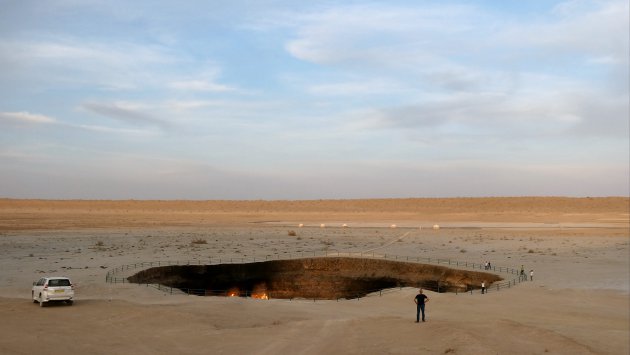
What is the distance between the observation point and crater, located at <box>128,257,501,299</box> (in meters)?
42.2

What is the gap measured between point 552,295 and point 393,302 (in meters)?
9.29

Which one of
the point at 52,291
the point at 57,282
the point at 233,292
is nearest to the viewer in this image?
the point at 52,291

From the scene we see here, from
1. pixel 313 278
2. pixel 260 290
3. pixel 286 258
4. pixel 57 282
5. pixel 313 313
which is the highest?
pixel 57 282

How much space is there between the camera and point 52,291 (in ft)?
84.7

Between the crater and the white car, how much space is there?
558 inches

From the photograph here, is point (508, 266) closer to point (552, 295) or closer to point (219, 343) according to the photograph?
point (552, 295)

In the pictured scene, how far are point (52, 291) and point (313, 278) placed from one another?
2416 cm

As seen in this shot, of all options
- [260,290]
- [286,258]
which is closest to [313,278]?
[286,258]

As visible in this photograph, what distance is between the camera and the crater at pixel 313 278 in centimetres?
4219

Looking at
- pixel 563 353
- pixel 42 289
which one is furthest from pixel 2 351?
pixel 563 353

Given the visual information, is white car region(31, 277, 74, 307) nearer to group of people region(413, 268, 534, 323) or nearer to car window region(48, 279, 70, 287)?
car window region(48, 279, 70, 287)

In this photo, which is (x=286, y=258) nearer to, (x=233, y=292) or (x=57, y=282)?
(x=233, y=292)

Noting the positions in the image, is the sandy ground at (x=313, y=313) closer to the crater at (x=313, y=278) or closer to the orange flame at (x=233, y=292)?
the crater at (x=313, y=278)

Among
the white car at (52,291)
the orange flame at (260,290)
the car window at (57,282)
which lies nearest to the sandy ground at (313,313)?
the white car at (52,291)
